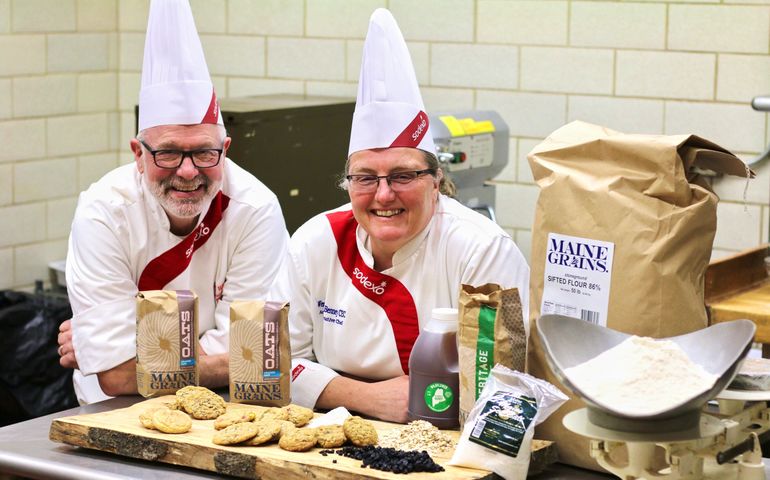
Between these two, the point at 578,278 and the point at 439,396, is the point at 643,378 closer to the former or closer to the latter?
the point at 578,278

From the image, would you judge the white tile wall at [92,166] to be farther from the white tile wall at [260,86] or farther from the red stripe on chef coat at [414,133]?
the red stripe on chef coat at [414,133]

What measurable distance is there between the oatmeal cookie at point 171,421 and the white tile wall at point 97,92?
9.77 feet

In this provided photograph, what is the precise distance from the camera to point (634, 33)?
3.80 meters

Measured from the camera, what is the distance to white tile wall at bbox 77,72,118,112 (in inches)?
184

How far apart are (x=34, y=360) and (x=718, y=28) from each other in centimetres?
260

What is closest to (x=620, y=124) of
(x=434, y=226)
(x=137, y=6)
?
(x=434, y=226)

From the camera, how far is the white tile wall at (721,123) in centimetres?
366

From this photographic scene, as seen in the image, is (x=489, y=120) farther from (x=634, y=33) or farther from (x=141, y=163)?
(x=141, y=163)

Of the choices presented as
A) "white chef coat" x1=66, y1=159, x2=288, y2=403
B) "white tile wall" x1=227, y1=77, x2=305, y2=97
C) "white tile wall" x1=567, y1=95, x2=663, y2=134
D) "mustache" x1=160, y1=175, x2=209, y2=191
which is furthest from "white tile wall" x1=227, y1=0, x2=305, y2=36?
"mustache" x1=160, y1=175, x2=209, y2=191

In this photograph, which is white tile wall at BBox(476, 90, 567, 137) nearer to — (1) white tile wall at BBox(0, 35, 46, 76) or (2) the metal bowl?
(1) white tile wall at BBox(0, 35, 46, 76)

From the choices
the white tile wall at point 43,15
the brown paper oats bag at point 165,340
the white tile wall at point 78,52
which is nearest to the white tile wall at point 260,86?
the white tile wall at point 78,52

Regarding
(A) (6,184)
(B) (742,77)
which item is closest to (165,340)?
(B) (742,77)

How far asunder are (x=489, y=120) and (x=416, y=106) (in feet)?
4.61

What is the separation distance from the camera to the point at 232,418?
1940mm
